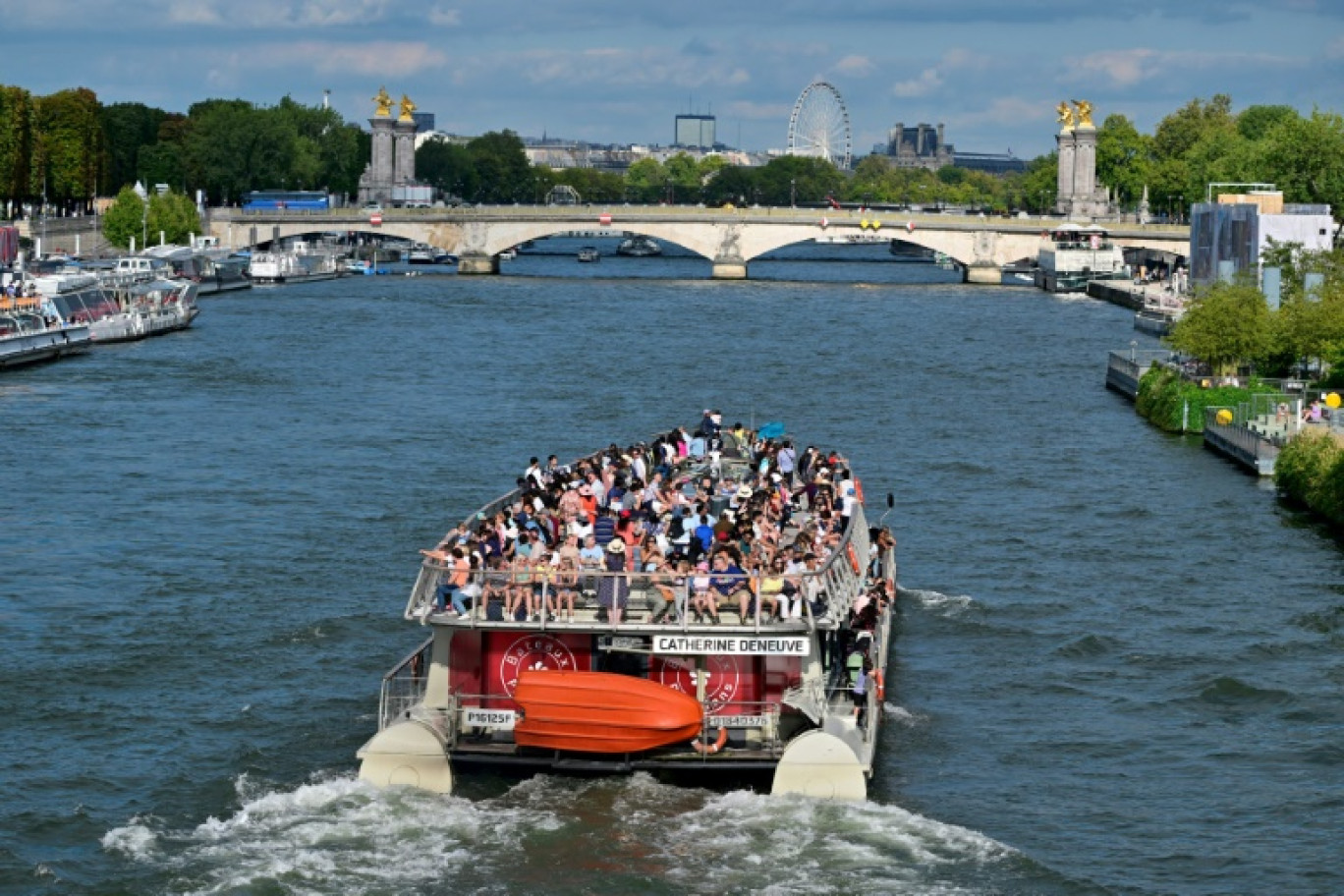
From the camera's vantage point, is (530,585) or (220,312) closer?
(530,585)

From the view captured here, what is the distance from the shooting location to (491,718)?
28.2 meters

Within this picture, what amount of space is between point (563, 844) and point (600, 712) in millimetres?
1680

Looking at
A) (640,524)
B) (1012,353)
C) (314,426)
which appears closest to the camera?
(640,524)

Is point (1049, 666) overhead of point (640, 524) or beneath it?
beneath

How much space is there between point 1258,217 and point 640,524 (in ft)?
232

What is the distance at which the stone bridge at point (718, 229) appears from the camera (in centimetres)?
15138

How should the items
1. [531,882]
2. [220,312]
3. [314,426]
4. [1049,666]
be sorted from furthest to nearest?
[220,312], [314,426], [1049,666], [531,882]

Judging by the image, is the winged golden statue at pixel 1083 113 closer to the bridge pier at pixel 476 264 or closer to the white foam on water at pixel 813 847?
the bridge pier at pixel 476 264

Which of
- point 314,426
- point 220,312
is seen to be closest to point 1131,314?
point 220,312

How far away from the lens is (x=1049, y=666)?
37.9 metres

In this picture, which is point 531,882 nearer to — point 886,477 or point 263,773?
point 263,773

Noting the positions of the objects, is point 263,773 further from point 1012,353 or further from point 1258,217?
point 1258,217

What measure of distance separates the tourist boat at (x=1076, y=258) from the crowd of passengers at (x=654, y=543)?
360 ft

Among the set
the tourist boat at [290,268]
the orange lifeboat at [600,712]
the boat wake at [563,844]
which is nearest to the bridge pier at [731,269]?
the tourist boat at [290,268]
